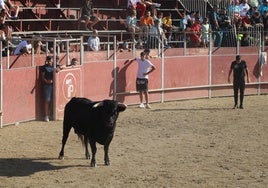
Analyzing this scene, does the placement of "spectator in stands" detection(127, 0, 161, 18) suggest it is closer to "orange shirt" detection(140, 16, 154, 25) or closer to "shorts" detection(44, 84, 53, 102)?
"orange shirt" detection(140, 16, 154, 25)

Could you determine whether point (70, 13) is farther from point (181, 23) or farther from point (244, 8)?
point (244, 8)

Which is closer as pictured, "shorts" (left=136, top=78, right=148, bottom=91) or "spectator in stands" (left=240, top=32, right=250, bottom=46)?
"shorts" (left=136, top=78, right=148, bottom=91)

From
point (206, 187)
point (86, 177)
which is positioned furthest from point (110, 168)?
point (206, 187)

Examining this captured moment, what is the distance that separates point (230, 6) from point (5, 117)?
50.2ft

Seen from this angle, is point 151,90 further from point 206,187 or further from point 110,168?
point 206,187

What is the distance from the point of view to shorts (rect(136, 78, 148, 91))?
19500 mm

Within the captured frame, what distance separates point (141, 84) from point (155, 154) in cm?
718

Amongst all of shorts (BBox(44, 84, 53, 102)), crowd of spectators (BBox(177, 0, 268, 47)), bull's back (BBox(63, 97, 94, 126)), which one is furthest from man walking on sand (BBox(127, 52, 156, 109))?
bull's back (BBox(63, 97, 94, 126))

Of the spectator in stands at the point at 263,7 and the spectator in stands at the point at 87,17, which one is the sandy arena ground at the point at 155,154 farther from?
the spectator in stands at the point at 263,7

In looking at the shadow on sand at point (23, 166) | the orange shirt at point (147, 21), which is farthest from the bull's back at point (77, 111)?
the orange shirt at point (147, 21)

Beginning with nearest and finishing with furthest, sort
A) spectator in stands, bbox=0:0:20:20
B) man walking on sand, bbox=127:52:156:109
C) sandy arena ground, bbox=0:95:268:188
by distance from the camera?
sandy arena ground, bbox=0:95:268:188 < man walking on sand, bbox=127:52:156:109 < spectator in stands, bbox=0:0:20:20

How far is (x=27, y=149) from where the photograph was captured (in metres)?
12.8

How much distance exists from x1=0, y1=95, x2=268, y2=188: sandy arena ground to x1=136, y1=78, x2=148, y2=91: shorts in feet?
3.63

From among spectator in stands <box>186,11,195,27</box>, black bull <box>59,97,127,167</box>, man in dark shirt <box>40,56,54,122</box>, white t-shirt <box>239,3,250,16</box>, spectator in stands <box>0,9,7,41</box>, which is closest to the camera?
black bull <box>59,97,127,167</box>
